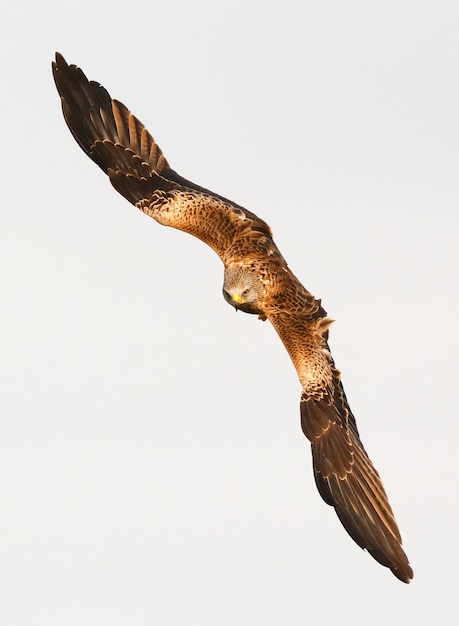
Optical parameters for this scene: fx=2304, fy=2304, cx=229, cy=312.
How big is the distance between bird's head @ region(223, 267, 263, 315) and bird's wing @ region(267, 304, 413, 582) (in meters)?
0.35

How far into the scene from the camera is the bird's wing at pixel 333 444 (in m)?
33.9

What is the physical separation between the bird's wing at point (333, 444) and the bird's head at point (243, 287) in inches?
13.8

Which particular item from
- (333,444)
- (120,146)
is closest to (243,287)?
(333,444)

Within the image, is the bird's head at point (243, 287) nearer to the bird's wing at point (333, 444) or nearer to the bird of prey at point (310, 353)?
the bird of prey at point (310, 353)

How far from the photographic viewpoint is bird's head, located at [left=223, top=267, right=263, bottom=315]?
112ft

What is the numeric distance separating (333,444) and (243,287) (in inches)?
106

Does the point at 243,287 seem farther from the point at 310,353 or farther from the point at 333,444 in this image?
the point at 333,444

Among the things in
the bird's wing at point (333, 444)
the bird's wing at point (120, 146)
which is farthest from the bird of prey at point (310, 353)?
the bird's wing at point (120, 146)

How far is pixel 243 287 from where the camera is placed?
34.2 m

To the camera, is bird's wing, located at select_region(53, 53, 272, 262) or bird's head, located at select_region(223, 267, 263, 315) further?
bird's wing, located at select_region(53, 53, 272, 262)

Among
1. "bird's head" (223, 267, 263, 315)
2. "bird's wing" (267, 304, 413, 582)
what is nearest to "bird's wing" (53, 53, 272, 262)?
"bird's head" (223, 267, 263, 315)

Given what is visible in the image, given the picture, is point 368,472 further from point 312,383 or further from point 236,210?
point 236,210

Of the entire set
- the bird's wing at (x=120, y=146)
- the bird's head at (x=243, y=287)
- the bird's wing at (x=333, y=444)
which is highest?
the bird's wing at (x=120, y=146)

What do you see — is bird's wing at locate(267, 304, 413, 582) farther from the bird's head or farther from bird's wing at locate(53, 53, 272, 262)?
bird's wing at locate(53, 53, 272, 262)
